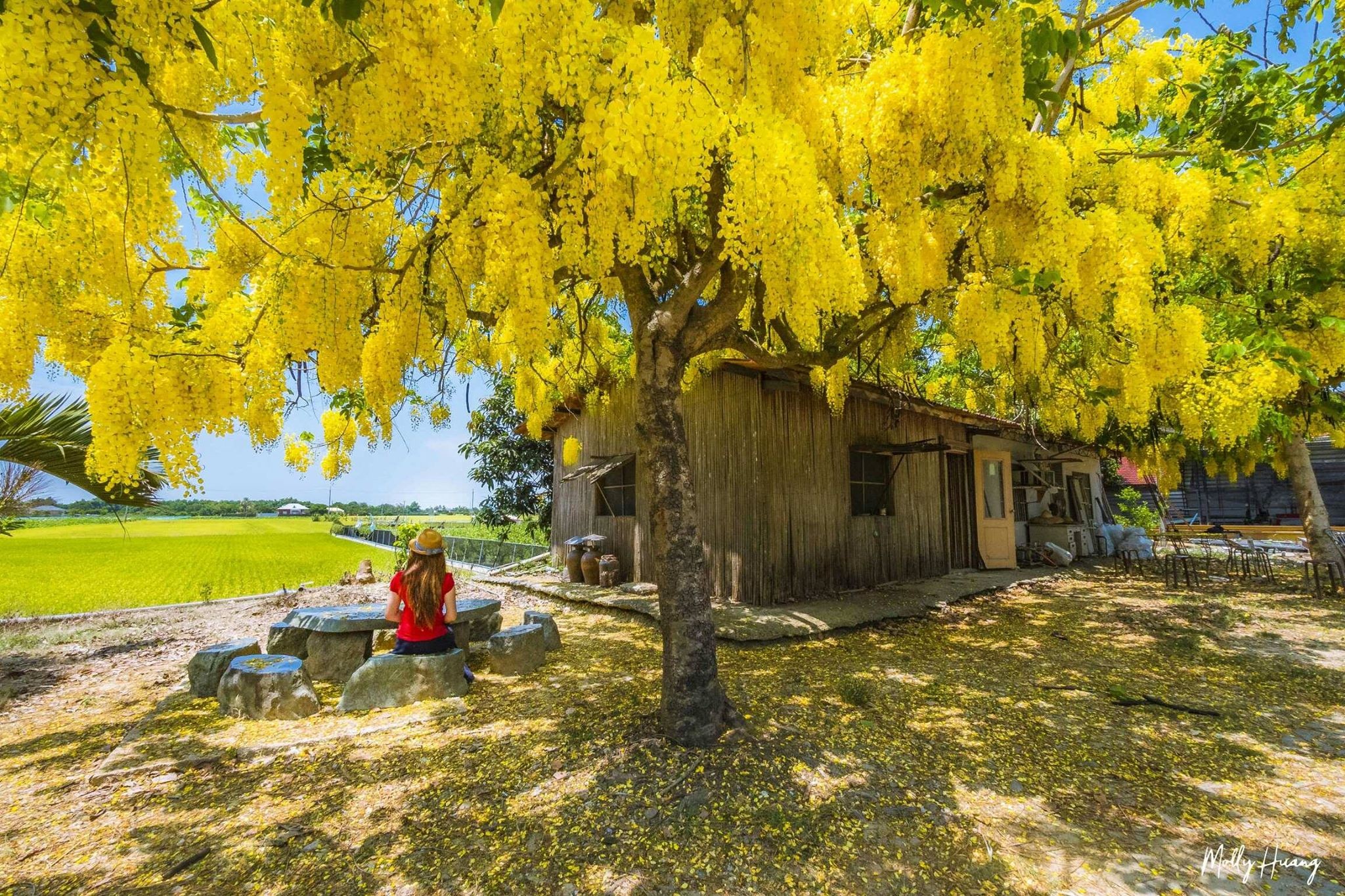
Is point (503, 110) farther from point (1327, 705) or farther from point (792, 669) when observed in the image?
point (1327, 705)

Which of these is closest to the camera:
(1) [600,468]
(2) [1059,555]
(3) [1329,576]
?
(3) [1329,576]

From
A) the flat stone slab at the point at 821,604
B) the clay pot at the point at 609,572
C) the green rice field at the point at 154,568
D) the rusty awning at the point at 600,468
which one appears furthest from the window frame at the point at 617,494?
the green rice field at the point at 154,568

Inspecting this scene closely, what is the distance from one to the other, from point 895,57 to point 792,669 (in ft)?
14.3

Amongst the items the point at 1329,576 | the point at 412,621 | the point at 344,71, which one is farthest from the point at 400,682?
the point at 1329,576

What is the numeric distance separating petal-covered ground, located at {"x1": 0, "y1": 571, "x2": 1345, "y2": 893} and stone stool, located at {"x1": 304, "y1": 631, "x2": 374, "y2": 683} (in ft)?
2.50

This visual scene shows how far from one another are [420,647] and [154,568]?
1996 centimetres

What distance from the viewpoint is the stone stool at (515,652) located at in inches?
190

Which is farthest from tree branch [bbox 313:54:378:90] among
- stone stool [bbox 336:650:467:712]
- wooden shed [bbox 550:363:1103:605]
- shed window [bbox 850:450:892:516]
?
shed window [bbox 850:450:892:516]

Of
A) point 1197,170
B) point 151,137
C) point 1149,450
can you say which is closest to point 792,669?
point 151,137

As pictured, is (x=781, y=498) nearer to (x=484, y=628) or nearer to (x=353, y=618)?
(x=484, y=628)

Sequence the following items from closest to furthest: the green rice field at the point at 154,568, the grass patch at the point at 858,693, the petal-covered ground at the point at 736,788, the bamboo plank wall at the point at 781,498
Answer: the petal-covered ground at the point at 736,788 → the grass patch at the point at 858,693 → the bamboo plank wall at the point at 781,498 → the green rice field at the point at 154,568

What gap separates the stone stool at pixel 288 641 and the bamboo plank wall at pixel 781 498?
4.32 metres

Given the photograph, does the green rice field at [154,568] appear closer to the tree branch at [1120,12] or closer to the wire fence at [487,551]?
the wire fence at [487,551]

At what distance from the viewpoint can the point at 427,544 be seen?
4344 mm
